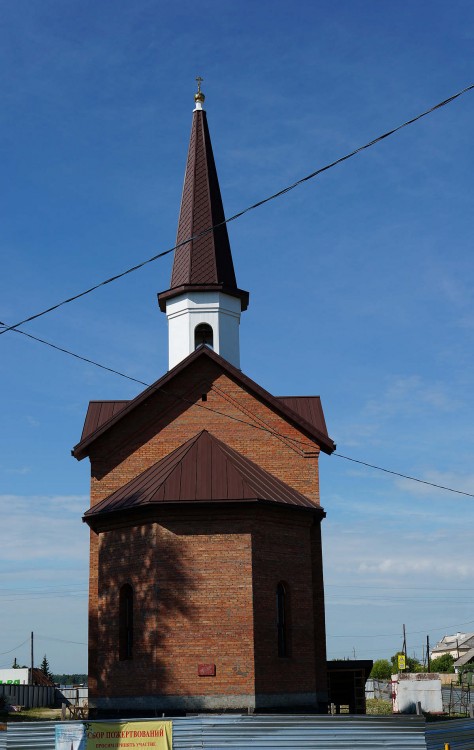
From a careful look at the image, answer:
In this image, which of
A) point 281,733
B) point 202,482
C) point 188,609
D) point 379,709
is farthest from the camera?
point 379,709

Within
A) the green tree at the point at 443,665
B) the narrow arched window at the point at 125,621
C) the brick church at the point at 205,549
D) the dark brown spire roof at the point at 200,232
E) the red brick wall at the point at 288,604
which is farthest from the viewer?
the green tree at the point at 443,665

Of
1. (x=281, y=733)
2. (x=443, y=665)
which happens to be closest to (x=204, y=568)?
(x=281, y=733)

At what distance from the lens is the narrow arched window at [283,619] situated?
20250 mm

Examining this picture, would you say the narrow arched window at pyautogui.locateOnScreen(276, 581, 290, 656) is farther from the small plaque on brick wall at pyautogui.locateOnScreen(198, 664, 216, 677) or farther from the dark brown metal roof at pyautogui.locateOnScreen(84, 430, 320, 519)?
the dark brown metal roof at pyautogui.locateOnScreen(84, 430, 320, 519)

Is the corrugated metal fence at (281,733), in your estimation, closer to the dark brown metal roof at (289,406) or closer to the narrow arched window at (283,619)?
the narrow arched window at (283,619)

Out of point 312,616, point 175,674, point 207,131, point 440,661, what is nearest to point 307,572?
point 312,616

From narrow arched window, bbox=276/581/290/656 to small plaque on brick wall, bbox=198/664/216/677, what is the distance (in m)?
1.99

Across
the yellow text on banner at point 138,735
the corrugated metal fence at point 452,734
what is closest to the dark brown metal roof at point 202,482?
the corrugated metal fence at point 452,734

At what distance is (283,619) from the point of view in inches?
808

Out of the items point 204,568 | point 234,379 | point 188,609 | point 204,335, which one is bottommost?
point 188,609

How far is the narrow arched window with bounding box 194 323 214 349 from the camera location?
25.8 m

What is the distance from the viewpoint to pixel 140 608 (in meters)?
19.7

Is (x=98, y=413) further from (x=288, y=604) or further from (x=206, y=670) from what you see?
(x=206, y=670)

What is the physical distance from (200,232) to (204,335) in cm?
354
